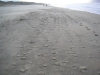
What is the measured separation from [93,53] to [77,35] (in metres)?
0.89

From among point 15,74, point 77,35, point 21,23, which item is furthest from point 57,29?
point 15,74

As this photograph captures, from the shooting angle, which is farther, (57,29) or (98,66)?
(57,29)

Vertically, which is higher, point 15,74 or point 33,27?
point 33,27

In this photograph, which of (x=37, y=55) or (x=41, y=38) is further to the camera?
(x=41, y=38)

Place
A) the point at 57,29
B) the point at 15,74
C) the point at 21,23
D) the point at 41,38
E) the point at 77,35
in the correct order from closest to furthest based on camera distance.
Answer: the point at 15,74 → the point at 41,38 → the point at 77,35 → the point at 57,29 → the point at 21,23

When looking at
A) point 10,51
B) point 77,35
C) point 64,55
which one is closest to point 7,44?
point 10,51

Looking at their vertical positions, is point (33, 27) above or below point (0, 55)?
above

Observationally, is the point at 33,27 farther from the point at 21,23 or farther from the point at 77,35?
the point at 77,35

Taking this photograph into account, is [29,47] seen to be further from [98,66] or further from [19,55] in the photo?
[98,66]

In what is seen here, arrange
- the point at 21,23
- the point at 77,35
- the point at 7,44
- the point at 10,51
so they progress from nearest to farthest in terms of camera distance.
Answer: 1. the point at 10,51
2. the point at 7,44
3. the point at 77,35
4. the point at 21,23

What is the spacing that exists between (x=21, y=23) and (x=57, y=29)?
1224mm

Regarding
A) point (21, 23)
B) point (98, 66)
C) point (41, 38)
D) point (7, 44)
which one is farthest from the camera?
point (21, 23)

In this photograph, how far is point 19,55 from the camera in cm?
226

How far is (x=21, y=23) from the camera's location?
4.04m
